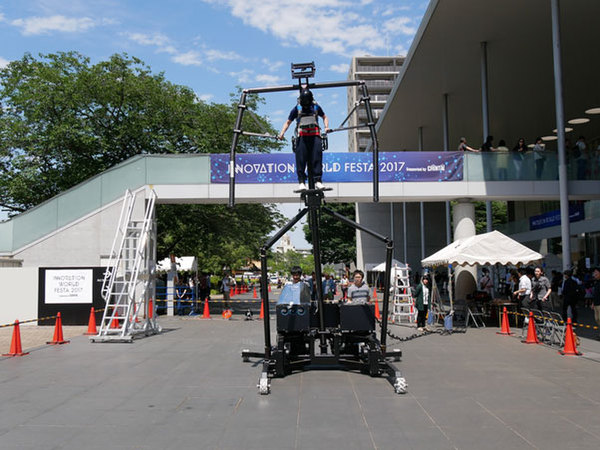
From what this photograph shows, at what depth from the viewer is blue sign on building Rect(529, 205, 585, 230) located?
28383 millimetres

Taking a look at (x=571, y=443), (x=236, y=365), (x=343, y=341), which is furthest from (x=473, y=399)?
(x=236, y=365)

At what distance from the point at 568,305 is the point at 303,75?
35.1 feet

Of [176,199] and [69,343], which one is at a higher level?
[176,199]

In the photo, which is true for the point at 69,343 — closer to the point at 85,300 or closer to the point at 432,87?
the point at 85,300

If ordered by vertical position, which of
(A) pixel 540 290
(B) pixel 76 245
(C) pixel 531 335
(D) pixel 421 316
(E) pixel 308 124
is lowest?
(C) pixel 531 335

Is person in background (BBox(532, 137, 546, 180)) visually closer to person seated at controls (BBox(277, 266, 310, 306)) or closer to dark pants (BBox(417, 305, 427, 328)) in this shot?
dark pants (BBox(417, 305, 427, 328))

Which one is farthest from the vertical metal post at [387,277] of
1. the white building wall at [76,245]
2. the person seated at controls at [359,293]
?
the white building wall at [76,245]

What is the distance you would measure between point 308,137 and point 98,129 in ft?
68.9

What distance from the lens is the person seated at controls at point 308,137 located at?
826 cm

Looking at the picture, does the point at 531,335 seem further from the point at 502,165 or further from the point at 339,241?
the point at 339,241

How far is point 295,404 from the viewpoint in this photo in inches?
301

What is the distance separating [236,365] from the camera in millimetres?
11008

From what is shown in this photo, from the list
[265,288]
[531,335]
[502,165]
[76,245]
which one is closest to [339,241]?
[502,165]

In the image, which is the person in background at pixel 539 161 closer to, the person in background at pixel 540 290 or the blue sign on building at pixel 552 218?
the person in background at pixel 540 290
